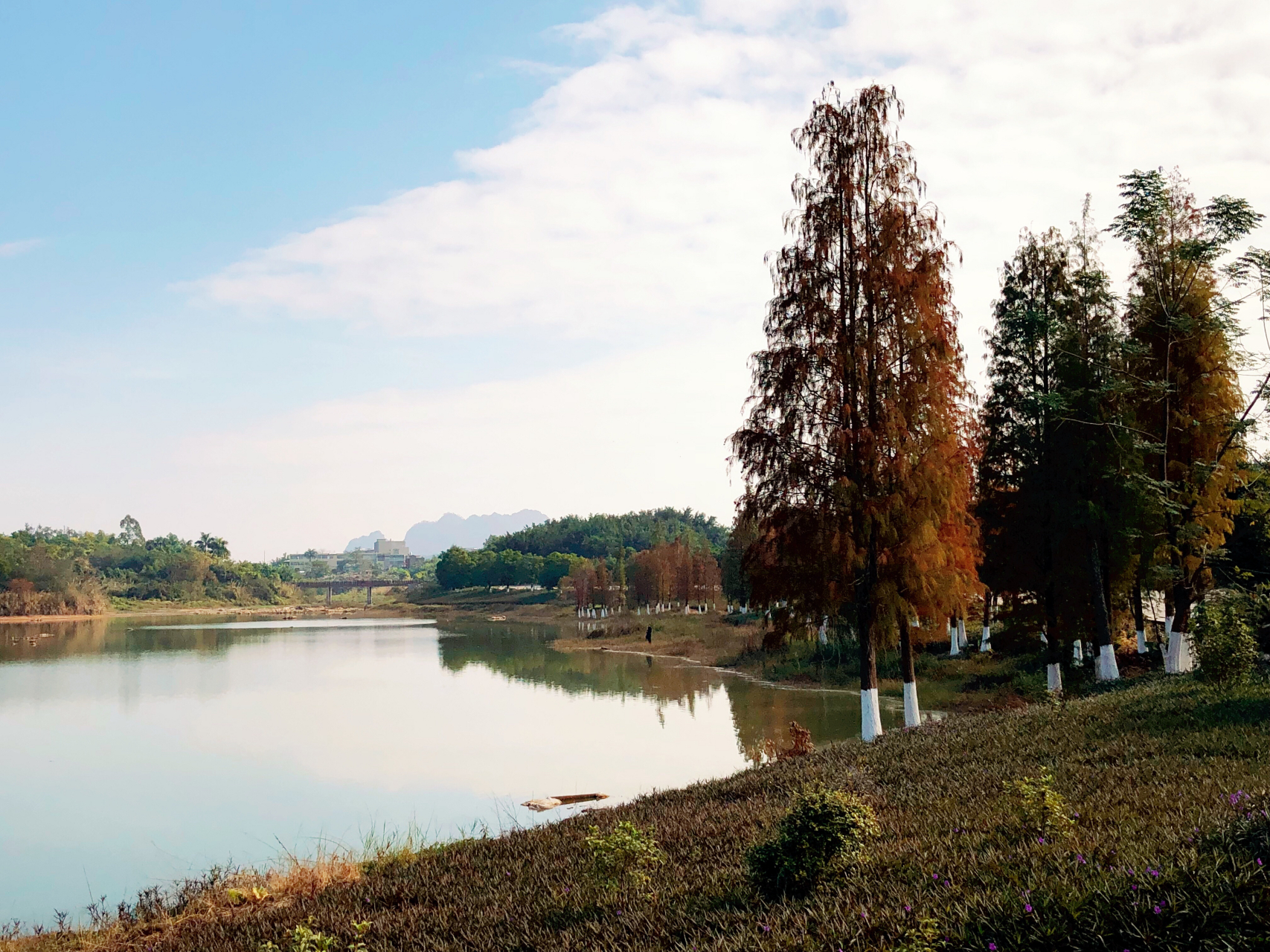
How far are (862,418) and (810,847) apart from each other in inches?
484

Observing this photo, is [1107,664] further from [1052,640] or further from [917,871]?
[917,871]

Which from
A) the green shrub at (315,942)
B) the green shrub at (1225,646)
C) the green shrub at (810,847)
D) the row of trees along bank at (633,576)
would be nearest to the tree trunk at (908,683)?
the green shrub at (1225,646)

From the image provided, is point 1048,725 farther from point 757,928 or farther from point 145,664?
point 145,664

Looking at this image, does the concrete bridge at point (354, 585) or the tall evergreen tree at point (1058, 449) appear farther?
the concrete bridge at point (354, 585)

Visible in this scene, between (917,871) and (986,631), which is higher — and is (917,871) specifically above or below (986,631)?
above

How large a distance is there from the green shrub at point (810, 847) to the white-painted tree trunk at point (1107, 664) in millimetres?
18305

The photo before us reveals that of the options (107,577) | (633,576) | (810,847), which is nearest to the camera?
(810,847)

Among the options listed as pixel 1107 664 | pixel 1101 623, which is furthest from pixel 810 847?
pixel 1101 623

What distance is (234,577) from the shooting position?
553ft

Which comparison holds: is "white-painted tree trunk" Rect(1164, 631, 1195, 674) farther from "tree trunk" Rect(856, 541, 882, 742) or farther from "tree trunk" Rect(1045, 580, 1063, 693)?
"tree trunk" Rect(856, 541, 882, 742)

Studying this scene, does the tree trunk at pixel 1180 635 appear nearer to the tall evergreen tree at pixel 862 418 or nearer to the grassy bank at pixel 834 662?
the grassy bank at pixel 834 662

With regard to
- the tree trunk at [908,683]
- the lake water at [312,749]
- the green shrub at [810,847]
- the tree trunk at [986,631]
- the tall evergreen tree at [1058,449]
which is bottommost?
the lake water at [312,749]

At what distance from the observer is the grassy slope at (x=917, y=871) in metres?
4.79

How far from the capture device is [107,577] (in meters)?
160
